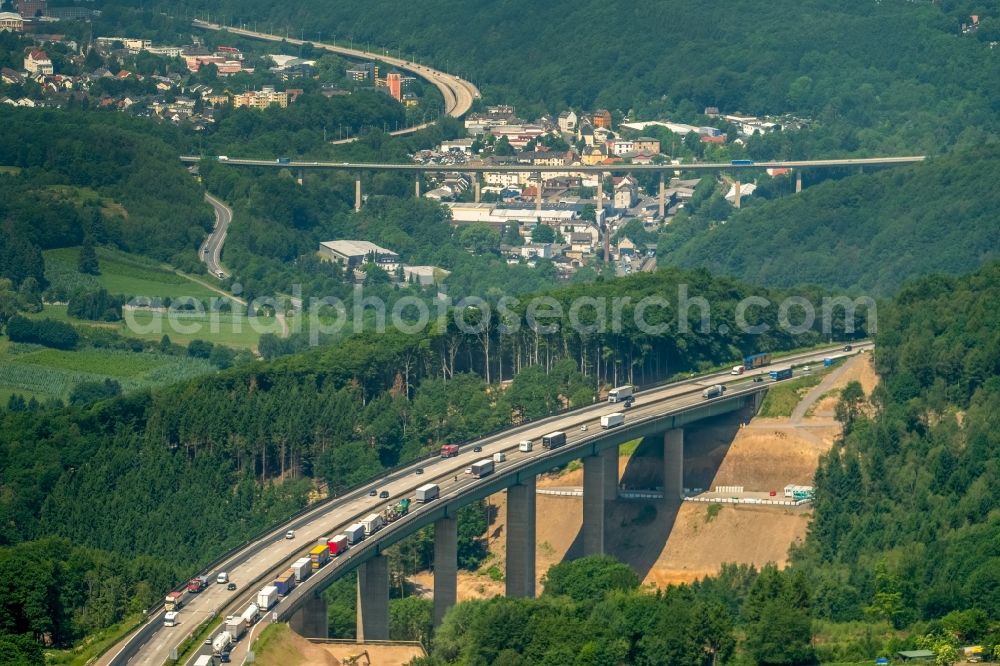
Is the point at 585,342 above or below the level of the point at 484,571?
above

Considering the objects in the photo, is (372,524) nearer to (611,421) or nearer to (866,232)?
(611,421)

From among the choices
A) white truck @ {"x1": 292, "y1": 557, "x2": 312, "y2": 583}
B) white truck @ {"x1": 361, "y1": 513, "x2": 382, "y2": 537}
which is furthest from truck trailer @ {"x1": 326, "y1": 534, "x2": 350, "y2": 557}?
white truck @ {"x1": 292, "y1": 557, "x2": 312, "y2": 583}

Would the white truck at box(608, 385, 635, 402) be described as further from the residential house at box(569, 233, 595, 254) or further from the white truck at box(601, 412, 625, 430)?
the residential house at box(569, 233, 595, 254)

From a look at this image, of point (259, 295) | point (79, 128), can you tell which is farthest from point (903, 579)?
point (79, 128)

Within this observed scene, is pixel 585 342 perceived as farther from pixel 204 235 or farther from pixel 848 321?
pixel 204 235

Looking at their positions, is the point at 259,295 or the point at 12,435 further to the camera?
the point at 259,295

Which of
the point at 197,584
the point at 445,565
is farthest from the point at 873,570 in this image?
the point at 197,584

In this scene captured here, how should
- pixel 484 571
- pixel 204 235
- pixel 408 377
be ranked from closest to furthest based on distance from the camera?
pixel 484 571, pixel 408 377, pixel 204 235
